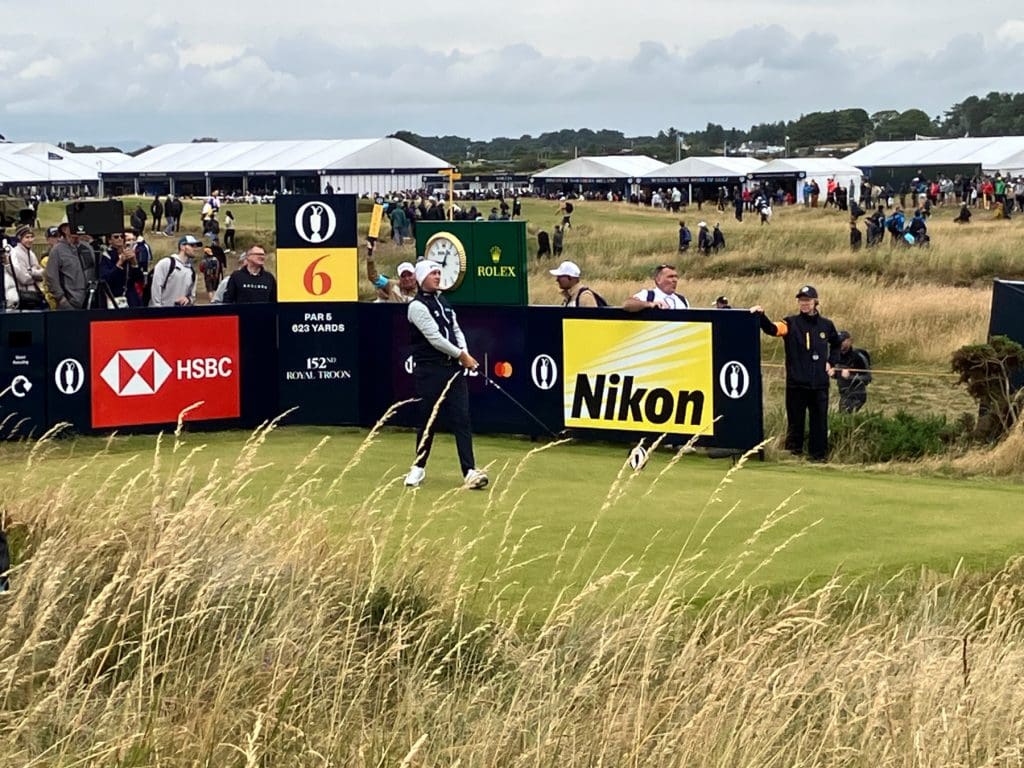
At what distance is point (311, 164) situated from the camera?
93250mm

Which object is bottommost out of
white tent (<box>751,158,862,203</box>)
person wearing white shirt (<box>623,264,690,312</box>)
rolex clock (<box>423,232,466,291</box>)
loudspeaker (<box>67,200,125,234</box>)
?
person wearing white shirt (<box>623,264,690,312</box>)

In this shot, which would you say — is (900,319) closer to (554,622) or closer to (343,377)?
(343,377)

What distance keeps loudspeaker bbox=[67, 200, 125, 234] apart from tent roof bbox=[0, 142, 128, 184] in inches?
2691

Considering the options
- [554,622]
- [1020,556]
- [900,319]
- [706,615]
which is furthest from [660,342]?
[900,319]

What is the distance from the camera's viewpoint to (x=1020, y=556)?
10.5 metres

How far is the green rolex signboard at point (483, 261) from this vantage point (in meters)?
17.0

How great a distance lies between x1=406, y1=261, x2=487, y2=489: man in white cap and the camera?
40.8 ft

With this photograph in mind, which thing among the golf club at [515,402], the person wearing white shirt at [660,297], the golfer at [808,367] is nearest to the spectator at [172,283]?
the golf club at [515,402]

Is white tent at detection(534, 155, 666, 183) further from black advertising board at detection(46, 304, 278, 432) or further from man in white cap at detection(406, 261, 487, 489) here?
man in white cap at detection(406, 261, 487, 489)

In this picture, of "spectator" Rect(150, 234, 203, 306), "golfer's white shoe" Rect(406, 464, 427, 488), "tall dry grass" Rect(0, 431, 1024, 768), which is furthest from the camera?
"spectator" Rect(150, 234, 203, 306)

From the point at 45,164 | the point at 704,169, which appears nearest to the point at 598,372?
the point at 704,169

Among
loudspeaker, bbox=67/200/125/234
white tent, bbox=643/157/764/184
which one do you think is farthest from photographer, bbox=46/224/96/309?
white tent, bbox=643/157/764/184

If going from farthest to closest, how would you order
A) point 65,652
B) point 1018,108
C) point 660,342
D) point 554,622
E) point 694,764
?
point 1018,108, point 660,342, point 554,622, point 694,764, point 65,652

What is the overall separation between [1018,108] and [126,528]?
20311 centimetres
